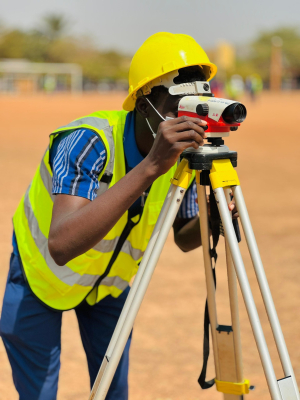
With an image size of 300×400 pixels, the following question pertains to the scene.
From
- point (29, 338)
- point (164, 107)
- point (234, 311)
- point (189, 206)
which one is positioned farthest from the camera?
point (189, 206)

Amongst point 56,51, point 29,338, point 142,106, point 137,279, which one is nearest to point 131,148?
point 142,106

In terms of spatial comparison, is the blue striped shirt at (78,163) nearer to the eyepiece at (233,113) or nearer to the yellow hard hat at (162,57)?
the yellow hard hat at (162,57)

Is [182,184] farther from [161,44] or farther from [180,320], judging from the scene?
[180,320]

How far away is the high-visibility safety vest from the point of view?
219cm

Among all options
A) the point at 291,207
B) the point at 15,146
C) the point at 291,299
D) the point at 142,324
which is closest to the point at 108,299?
the point at 142,324

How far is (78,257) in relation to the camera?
7.29ft

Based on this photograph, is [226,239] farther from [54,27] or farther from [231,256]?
[54,27]

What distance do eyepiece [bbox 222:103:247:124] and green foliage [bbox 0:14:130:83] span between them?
2571 inches

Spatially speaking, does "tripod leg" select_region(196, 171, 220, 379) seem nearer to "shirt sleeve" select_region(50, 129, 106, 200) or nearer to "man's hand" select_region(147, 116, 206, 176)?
"man's hand" select_region(147, 116, 206, 176)

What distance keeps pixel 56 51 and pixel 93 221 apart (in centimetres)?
→ 9265

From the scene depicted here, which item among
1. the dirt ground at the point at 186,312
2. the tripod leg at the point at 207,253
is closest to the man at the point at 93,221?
the tripod leg at the point at 207,253

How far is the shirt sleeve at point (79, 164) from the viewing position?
184 cm

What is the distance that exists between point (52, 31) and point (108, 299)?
103 metres

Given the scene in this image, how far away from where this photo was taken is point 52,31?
98.6m
